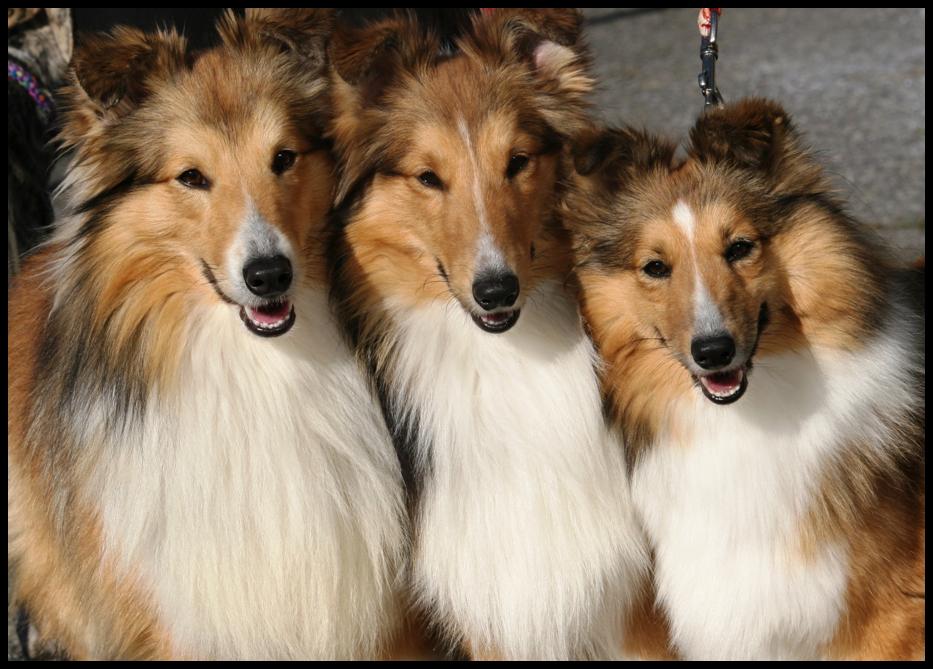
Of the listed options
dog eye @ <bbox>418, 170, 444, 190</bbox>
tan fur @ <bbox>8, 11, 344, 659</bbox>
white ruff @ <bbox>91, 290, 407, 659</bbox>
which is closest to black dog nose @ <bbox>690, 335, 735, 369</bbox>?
dog eye @ <bbox>418, 170, 444, 190</bbox>

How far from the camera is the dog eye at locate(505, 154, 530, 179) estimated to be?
Answer: 10.1 ft

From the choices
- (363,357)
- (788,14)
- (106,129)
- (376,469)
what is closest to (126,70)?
(106,129)

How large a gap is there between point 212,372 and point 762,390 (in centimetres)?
165

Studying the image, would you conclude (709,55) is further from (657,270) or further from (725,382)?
(725,382)

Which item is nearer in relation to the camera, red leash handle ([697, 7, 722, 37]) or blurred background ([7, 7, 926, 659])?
red leash handle ([697, 7, 722, 37])

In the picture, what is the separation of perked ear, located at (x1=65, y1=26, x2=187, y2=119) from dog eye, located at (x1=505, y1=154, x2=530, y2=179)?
104 cm

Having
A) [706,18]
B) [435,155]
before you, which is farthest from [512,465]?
[706,18]

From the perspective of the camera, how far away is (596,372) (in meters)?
3.18

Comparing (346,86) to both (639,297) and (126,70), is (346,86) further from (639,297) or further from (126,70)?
(639,297)

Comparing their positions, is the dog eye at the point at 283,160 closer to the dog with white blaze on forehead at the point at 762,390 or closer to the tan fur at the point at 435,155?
the tan fur at the point at 435,155

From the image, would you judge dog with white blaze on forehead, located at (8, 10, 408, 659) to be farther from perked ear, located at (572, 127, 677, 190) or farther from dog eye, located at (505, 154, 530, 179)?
perked ear, located at (572, 127, 677, 190)

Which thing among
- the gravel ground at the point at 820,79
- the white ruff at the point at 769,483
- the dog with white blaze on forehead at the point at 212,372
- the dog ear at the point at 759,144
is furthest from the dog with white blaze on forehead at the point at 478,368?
the gravel ground at the point at 820,79

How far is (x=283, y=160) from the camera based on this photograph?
9.87 feet

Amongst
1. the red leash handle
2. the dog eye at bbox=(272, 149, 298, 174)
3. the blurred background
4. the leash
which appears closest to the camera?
the dog eye at bbox=(272, 149, 298, 174)
